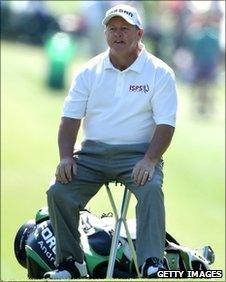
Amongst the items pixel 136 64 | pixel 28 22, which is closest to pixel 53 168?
pixel 136 64

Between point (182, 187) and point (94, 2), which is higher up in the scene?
point (94, 2)

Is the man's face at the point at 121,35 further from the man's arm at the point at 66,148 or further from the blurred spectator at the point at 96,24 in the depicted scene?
the blurred spectator at the point at 96,24

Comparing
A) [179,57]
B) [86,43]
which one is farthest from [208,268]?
[86,43]

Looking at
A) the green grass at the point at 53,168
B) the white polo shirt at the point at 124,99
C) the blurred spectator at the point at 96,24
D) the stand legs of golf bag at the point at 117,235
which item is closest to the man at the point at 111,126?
the white polo shirt at the point at 124,99

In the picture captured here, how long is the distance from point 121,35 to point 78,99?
50 cm

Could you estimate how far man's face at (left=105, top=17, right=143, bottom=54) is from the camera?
26.3 feet

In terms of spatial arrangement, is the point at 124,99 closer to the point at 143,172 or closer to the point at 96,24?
the point at 143,172

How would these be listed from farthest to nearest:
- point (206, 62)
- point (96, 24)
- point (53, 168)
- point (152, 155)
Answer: point (96, 24)
point (206, 62)
point (53, 168)
point (152, 155)

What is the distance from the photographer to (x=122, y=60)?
808cm

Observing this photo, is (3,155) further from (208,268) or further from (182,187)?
(208,268)

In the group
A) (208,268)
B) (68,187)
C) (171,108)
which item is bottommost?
(208,268)

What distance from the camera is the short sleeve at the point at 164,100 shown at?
7891 millimetres

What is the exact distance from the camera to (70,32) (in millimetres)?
30938

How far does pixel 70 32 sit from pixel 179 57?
12.9 feet
